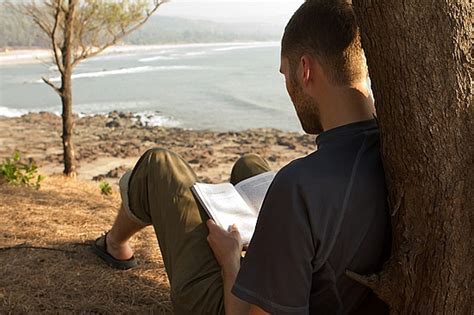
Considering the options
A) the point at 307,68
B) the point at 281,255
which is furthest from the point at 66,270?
the point at 307,68

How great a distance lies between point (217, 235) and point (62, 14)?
654 centimetres

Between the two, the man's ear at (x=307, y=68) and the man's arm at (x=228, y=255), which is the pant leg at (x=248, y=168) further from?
the man's ear at (x=307, y=68)

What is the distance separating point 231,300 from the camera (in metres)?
2.33

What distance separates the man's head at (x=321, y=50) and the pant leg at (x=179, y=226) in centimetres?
Result: 86

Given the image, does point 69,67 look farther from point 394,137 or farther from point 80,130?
point 80,130

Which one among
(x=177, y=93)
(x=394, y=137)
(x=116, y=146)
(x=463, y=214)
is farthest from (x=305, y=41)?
(x=177, y=93)

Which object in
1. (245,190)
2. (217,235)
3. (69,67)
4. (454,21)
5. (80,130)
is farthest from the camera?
(80,130)

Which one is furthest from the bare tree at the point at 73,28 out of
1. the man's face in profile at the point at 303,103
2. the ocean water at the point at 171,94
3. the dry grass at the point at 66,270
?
the ocean water at the point at 171,94

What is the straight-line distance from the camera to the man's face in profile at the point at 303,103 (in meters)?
1.96

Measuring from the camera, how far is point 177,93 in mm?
32031

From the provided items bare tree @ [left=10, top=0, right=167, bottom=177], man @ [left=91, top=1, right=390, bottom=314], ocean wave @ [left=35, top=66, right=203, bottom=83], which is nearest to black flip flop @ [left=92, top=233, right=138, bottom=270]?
man @ [left=91, top=1, right=390, bottom=314]

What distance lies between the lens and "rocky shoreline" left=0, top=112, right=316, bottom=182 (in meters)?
14.4

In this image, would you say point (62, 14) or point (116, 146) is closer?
point (62, 14)

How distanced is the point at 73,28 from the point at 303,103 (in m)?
6.97
